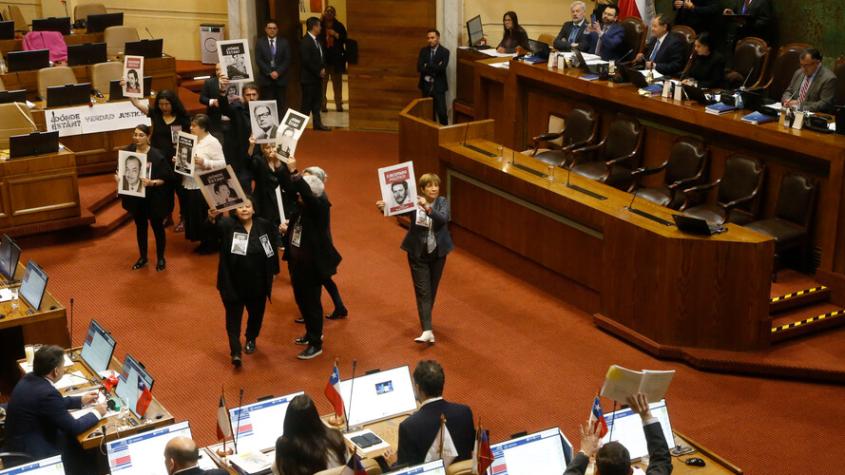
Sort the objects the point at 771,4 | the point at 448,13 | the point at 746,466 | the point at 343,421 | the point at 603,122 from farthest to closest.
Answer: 1. the point at 448,13
2. the point at 771,4
3. the point at 603,122
4. the point at 746,466
5. the point at 343,421

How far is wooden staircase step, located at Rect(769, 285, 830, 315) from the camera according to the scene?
8.96 m

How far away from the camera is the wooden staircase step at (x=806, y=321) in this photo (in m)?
8.73

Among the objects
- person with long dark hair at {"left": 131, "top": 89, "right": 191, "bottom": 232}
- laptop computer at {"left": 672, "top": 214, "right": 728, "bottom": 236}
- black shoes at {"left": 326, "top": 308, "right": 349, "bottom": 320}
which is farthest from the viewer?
person with long dark hair at {"left": 131, "top": 89, "right": 191, "bottom": 232}

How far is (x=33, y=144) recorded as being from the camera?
10969 millimetres

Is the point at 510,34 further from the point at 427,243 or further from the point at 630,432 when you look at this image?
the point at 630,432

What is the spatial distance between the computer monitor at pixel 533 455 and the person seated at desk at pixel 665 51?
684 centimetres

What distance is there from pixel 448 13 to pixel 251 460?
10.4m

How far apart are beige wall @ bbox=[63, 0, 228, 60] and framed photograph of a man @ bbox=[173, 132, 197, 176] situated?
27.3ft

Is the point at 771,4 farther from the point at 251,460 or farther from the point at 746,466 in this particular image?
the point at 251,460

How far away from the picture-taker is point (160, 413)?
659cm

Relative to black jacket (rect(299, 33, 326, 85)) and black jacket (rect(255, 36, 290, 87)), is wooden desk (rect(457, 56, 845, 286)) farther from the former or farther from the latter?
black jacket (rect(255, 36, 290, 87))

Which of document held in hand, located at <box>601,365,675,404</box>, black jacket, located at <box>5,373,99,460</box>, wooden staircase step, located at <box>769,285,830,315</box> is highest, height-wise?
document held in hand, located at <box>601,365,675,404</box>

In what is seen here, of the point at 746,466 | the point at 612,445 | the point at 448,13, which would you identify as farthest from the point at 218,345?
the point at 448,13

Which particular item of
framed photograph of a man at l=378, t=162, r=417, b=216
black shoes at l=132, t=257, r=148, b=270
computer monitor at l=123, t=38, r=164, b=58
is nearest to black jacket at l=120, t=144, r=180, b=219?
black shoes at l=132, t=257, r=148, b=270
